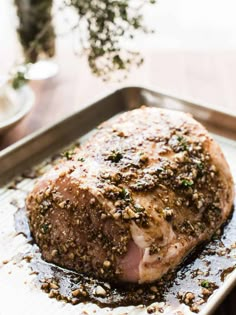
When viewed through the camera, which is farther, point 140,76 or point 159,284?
point 140,76

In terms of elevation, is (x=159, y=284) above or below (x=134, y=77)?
below

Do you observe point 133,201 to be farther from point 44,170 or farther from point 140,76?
point 140,76

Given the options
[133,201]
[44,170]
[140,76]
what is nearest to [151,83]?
[140,76]

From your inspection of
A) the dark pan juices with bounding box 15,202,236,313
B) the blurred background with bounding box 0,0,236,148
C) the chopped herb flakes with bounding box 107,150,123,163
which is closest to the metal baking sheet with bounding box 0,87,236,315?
the dark pan juices with bounding box 15,202,236,313

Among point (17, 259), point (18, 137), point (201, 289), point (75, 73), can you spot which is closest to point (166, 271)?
point (201, 289)

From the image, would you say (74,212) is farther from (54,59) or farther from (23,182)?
(54,59)

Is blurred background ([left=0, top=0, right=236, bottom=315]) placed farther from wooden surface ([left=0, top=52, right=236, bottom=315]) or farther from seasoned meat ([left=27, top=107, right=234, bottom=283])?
seasoned meat ([left=27, top=107, right=234, bottom=283])
